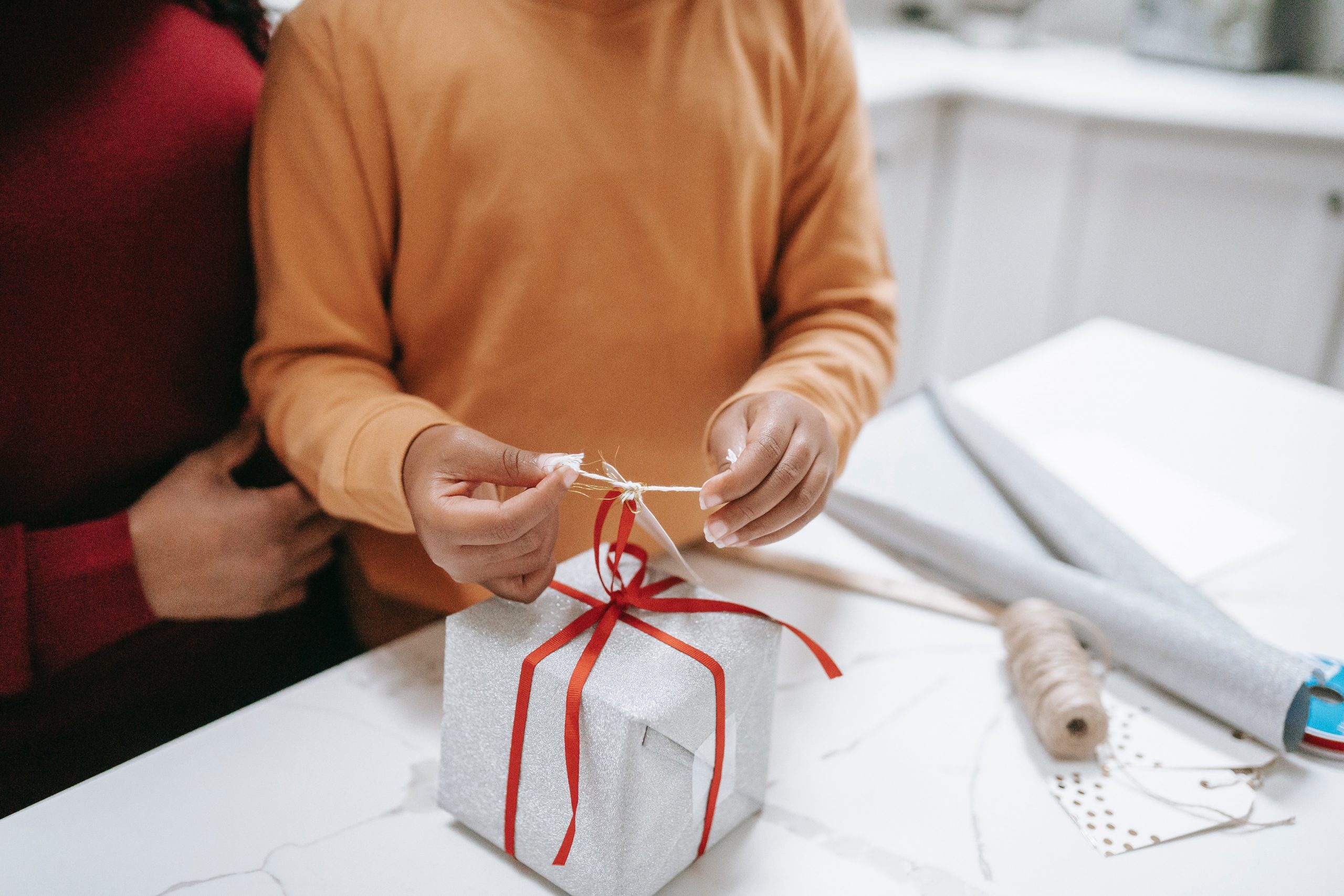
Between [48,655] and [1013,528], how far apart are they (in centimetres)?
79

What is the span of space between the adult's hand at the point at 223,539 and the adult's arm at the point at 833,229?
1.36 ft

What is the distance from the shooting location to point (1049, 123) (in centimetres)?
211

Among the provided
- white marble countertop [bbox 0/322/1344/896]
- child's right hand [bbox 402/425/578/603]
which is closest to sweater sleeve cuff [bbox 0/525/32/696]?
white marble countertop [bbox 0/322/1344/896]

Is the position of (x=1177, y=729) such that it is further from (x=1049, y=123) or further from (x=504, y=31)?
(x=1049, y=123)

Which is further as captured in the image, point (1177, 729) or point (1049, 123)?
point (1049, 123)

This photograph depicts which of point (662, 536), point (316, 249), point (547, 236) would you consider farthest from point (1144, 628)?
point (316, 249)

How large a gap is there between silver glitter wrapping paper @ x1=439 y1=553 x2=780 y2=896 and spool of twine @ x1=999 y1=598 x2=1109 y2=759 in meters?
0.21

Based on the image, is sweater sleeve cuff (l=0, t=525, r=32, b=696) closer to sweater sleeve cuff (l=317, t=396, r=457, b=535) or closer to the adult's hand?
the adult's hand

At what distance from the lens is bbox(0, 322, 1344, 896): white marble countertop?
0.59m

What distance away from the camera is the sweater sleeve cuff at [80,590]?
0.73m

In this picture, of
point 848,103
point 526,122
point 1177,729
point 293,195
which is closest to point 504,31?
point 526,122

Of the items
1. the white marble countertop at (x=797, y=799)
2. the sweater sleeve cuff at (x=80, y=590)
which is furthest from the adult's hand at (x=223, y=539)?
the white marble countertop at (x=797, y=799)

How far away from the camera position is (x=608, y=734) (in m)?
0.52

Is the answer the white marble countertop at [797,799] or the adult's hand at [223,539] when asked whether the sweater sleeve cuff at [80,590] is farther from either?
the white marble countertop at [797,799]
